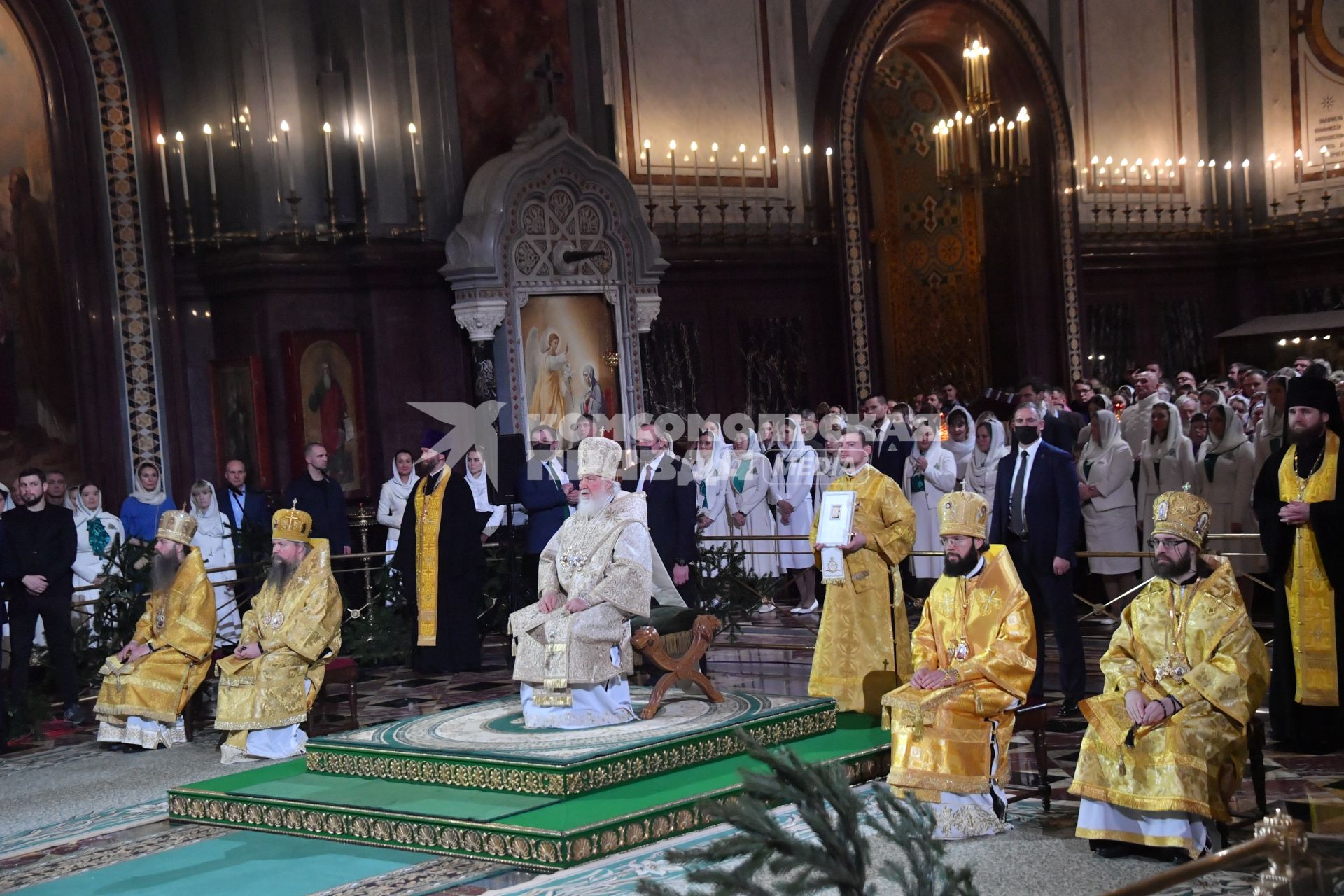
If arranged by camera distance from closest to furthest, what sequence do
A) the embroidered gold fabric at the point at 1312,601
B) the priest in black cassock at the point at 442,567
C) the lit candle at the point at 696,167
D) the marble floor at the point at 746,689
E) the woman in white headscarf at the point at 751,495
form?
the marble floor at the point at 746,689 → the embroidered gold fabric at the point at 1312,601 → the priest in black cassock at the point at 442,567 → the woman in white headscarf at the point at 751,495 → the lit candle at the point at 696,167

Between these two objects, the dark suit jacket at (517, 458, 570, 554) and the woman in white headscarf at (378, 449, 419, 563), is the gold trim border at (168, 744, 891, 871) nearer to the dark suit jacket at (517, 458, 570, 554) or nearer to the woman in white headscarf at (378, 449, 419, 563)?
the dark suit jacket at (517, 458, 570, 554)

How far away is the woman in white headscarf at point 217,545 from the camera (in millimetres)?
11656

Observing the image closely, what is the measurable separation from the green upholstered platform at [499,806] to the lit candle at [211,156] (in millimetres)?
6593

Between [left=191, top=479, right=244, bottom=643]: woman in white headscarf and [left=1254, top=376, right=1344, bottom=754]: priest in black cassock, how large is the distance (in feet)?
24.1

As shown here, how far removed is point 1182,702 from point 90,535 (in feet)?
27.4

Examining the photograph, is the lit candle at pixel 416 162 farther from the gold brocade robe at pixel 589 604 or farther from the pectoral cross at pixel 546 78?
the gold brocade robe at pixel 589 604

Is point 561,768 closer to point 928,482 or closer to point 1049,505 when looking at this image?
point 1049,505

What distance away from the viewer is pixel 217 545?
11.7 metres

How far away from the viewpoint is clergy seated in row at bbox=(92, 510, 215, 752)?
930 cm

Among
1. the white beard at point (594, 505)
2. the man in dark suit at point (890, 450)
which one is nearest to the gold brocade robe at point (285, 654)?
the white beard at point (594, 505)

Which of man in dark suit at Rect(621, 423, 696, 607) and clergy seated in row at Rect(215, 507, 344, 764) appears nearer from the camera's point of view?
clergy seated in row at Rect(215, 507, 344, 764)

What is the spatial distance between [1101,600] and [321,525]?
19.8 ft

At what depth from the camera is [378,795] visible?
23.7 ft

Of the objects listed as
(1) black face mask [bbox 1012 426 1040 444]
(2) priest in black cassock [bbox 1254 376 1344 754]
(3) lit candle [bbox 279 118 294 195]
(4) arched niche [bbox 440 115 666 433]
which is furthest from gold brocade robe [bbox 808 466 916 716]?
(3) lit candle [bbox 279 118 294 195]
